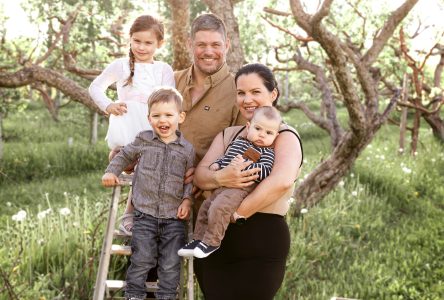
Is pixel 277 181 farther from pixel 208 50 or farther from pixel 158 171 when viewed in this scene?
pixel 208 50

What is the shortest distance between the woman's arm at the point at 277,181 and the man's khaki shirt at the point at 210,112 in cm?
60

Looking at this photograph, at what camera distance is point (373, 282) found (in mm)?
5801

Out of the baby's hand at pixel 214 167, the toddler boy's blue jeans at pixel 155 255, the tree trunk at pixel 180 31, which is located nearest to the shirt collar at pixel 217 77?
the baby's hand at pixel 214 167

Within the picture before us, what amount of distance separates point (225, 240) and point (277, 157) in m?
0.55

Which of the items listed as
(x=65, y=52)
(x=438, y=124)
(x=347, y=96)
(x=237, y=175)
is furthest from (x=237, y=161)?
(x=438, y=124)

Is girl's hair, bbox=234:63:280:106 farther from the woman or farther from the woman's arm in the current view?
the woman's arm

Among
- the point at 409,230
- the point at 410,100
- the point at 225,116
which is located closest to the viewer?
the point at 225,116

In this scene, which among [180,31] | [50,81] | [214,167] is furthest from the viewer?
[180,31]

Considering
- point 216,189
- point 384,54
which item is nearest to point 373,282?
point 216,189

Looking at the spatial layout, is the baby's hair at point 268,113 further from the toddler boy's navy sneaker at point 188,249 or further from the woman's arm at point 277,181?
the toddler boy's navy sneaker at point 188,249

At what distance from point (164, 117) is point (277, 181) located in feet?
2.54

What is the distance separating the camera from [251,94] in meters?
3.01

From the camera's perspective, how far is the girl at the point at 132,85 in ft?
12.3

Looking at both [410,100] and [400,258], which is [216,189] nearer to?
[400,258]
